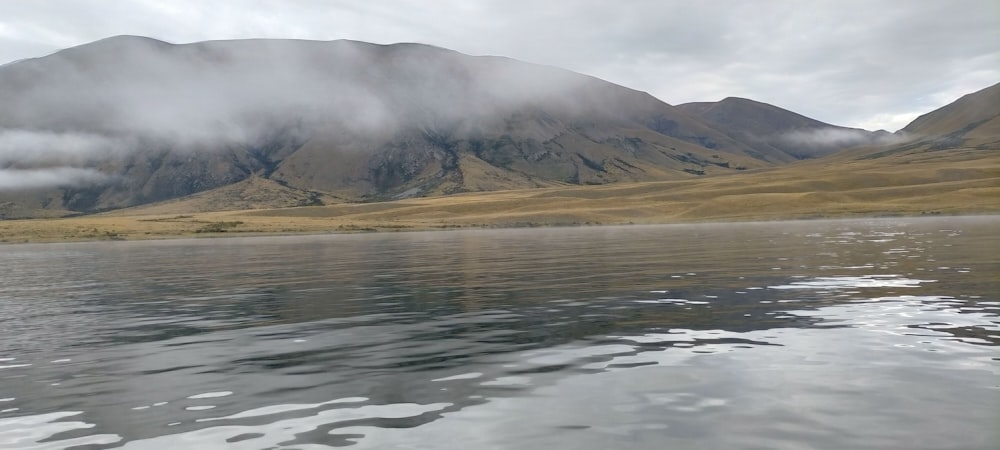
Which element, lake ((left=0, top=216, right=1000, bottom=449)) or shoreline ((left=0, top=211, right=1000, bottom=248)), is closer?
lake ((left=0, top=216, right=1000, bottom=449))

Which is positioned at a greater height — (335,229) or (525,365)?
(525,365)

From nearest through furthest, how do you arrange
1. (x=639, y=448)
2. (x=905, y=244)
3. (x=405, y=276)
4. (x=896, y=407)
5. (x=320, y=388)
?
(x=639, y=448), (x=896, y=407), (x=320, y=388), (x=405, y=276), (x=905, y=244)

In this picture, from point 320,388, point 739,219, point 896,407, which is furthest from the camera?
point 739,219

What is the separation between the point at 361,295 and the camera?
33.3 meters

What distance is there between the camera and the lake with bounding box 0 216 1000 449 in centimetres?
1166

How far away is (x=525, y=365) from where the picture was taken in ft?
54.6

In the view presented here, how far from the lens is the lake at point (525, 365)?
38.2 ft

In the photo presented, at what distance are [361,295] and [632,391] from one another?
70.2 ft

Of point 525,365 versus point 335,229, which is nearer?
point 525,365

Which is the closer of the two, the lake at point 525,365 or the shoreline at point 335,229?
the lake at point 525,365

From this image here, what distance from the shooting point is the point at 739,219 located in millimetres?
146500

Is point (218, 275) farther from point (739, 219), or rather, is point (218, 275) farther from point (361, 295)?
point (739, 219)

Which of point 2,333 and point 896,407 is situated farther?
point 2,333

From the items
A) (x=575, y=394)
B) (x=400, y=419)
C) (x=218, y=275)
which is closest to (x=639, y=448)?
(x=575, y=394)
